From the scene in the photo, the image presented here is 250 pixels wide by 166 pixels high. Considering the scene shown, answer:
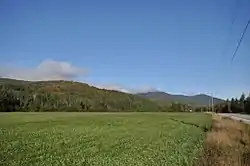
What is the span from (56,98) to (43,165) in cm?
15902

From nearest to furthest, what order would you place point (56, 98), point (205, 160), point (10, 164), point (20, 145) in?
point (10, 164), point (205, 160), point (20, 145), point (56, 98)

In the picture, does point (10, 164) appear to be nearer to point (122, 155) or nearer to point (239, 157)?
point (122, 155)

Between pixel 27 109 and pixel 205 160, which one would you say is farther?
pixel 27 109

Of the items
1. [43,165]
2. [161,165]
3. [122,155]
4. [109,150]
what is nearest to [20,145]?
[109,150]

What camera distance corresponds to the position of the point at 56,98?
17238cm

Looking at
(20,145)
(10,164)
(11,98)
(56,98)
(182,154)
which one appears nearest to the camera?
(10,164)

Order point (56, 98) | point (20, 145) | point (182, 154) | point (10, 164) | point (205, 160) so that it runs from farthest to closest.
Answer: point (56, 98)
point (20, 145)
point (182, 154)
point (205, 160)
point (10, 164)

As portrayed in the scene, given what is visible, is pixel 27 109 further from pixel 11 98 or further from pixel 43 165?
pixel 43 165

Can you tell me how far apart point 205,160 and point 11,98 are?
397 ft

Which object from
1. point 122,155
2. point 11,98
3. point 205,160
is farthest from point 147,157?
point 11,98

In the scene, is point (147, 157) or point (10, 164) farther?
point (147, 157)

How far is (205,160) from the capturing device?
63.0 ft

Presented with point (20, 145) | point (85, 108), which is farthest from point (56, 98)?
point (20, 145)

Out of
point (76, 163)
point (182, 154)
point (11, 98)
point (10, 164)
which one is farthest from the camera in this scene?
point (11, 98)
